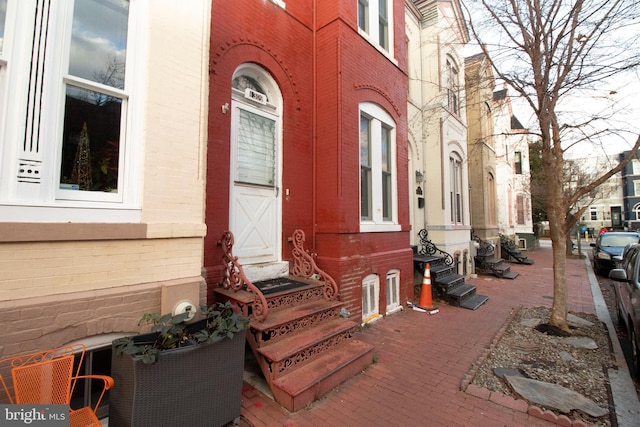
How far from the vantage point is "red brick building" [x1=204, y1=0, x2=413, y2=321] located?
4.53 metres

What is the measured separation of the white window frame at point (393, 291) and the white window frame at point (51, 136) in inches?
197

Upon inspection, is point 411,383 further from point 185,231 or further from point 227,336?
point 185,231

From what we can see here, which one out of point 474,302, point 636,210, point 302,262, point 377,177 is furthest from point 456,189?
point 636,210

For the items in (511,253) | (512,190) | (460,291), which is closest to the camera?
(460,291)

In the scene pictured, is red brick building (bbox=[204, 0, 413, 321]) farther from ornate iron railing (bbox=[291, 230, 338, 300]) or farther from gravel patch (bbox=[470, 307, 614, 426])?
gravel patch (bbox=[470, 307, 614, 426])

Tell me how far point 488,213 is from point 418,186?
7246 mm

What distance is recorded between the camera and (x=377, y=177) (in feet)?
21.5

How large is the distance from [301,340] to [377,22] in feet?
22.5

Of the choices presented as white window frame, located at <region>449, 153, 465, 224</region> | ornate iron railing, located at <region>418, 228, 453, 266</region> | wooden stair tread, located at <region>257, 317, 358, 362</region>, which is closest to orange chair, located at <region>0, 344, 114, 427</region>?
wooden stair tread, located at <region>257, 317, 358, 362</region>

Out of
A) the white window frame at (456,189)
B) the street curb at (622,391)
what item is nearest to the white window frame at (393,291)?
the street curb at (622,391)

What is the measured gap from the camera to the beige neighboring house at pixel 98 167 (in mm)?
2533

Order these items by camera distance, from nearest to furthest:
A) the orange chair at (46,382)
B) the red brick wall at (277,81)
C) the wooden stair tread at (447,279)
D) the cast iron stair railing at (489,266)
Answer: the orange chair at (46,382), the red brick wall at (277,81), the wooden stair tread at (447,279), the cast iron stair railing at (489,266)

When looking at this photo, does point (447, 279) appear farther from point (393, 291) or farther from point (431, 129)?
point (431, 129)

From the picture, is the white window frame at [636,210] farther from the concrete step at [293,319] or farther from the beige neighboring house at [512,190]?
the concrete step at [293,319]
